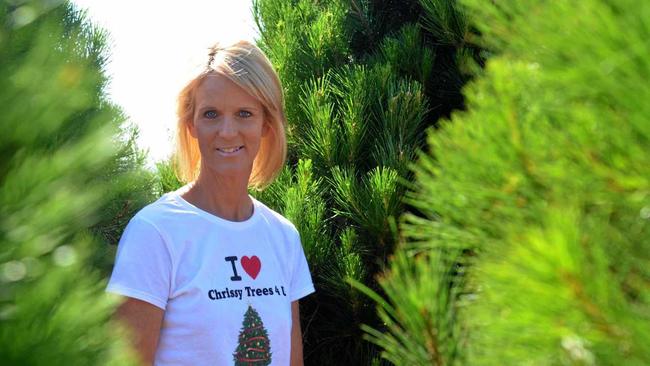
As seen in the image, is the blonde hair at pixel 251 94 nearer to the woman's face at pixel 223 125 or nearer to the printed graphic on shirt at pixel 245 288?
the woman's face at pixel 223 125

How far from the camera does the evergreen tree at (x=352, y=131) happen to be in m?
3.07

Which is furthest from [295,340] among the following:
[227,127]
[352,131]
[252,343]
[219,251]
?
[352,131]

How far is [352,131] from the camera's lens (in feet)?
10.5

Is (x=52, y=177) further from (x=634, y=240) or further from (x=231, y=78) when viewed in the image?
(x=231, y=78)

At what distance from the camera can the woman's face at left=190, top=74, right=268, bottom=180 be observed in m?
2.52

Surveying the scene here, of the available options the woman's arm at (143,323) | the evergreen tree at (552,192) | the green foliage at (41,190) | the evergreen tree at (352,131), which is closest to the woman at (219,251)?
the woman's arm at (143,323)

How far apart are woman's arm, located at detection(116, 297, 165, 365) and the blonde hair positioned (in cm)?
70

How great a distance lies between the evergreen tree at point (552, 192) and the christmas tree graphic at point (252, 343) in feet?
4.95

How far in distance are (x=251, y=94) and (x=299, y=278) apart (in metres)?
0.61

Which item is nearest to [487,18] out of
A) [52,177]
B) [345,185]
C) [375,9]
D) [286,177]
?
[52,177]

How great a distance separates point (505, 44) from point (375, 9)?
2.93 m

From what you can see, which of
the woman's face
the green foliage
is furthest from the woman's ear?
the green foliage

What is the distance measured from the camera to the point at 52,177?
0.56m

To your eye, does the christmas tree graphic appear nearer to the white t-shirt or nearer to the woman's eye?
the white t-shirt
